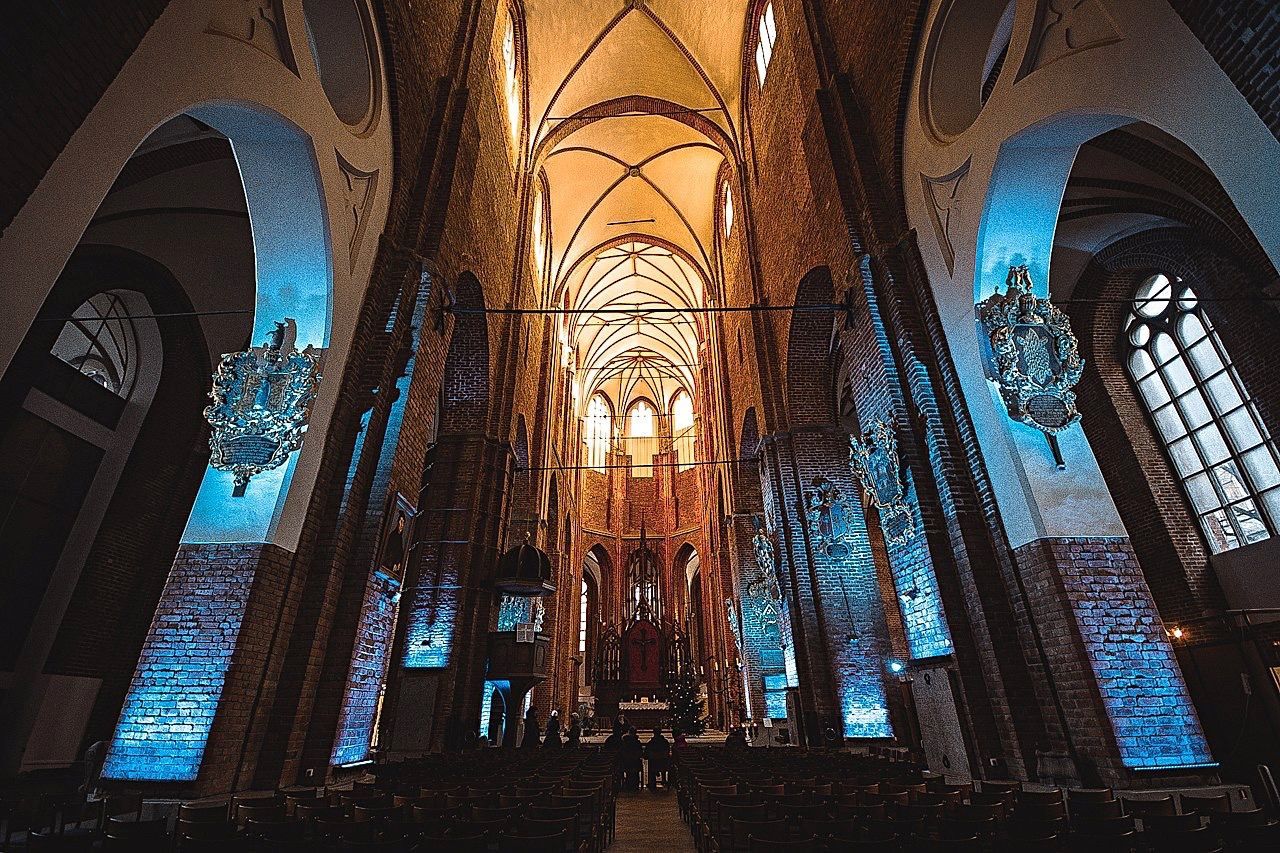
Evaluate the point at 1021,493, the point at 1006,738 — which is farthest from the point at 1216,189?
the point at 1006,738

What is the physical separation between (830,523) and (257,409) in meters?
8.86

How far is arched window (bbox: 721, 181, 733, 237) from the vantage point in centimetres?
1894

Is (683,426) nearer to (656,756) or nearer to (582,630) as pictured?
(582,630)

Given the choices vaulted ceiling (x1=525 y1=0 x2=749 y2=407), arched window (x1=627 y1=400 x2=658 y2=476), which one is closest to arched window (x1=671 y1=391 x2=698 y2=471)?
arched window (x1=627 y1=400 x2=658 y2=476)

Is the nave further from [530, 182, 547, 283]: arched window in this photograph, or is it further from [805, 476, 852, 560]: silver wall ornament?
[530, 182, 547, 283]: arched window

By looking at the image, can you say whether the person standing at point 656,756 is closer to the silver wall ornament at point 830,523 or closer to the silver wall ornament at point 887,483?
the silver wall ornament at point 830,523

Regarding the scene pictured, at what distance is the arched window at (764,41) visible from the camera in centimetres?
1364

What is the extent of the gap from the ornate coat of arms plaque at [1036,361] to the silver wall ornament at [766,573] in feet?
25.5

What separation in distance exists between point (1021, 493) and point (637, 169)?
18066mm

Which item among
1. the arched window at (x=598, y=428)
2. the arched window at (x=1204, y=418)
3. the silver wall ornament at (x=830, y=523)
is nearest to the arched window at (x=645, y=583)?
the arched window at (x=598, y=428)

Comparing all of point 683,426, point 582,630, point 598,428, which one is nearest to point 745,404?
point 582,630

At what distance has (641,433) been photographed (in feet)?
120

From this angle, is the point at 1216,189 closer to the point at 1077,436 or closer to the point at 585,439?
the point at 1077,436

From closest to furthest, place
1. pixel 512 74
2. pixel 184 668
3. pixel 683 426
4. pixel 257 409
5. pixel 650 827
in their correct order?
pixel 184 668, pixel 257 409, pixel 650 827, pixel 512 74, pixel 683 426
